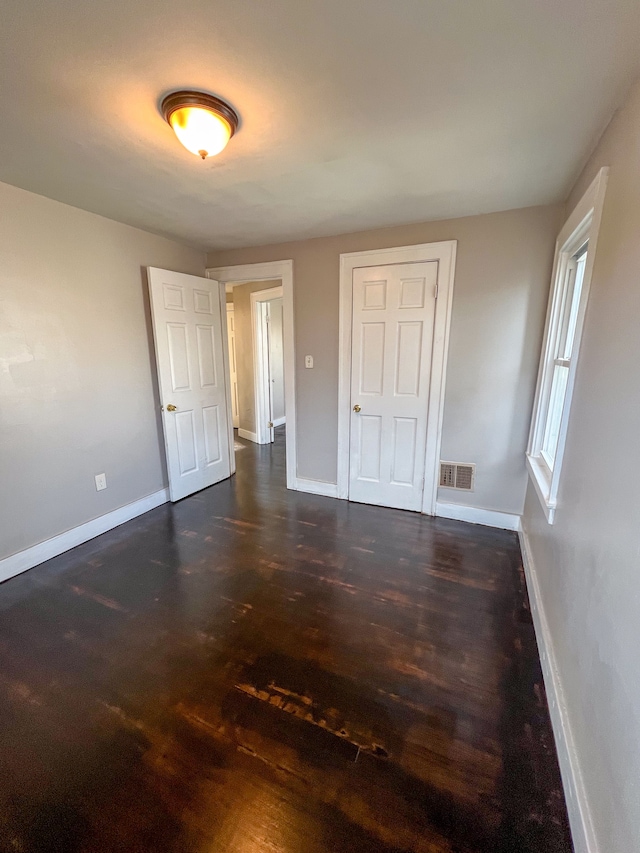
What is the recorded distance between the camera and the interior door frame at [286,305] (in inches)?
128

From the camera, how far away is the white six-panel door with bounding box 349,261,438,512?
9.30 feet

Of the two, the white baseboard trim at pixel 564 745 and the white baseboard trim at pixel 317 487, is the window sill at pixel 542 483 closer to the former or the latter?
the white baseboard trim at pixel 564 745

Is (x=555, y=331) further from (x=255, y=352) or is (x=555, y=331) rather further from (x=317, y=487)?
(x=255, y=352)

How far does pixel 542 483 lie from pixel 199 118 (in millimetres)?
2382

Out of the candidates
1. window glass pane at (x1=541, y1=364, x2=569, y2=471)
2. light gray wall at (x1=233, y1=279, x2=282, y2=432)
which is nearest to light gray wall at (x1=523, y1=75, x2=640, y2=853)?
Answer: window glass pane at (x1=541, y1=364, x2=569, y2=471)

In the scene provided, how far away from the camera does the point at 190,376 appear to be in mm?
3344

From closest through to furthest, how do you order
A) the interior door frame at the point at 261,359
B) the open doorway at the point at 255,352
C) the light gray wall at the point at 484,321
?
1. the light gray wall at the point at 484,321
2. the interior door frame at the point at 261,359
3. the open doorway at the point at 255,352

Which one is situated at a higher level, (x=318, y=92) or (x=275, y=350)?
(x=318, y=92)

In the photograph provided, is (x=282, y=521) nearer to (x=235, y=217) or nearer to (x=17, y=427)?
(x=17, y=427)

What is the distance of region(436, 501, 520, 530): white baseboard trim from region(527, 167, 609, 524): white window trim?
0.61 m

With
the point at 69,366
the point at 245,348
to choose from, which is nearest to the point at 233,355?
the point at 245,348

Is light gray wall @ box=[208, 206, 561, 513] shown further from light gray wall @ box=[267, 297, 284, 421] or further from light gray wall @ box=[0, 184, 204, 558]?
light gray wall @ box=[267, 297, 284, 421]

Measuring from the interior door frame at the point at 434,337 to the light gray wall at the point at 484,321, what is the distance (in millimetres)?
58

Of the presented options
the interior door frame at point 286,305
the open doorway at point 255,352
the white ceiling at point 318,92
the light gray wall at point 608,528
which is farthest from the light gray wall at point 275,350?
the light gray wall at point 608,528
